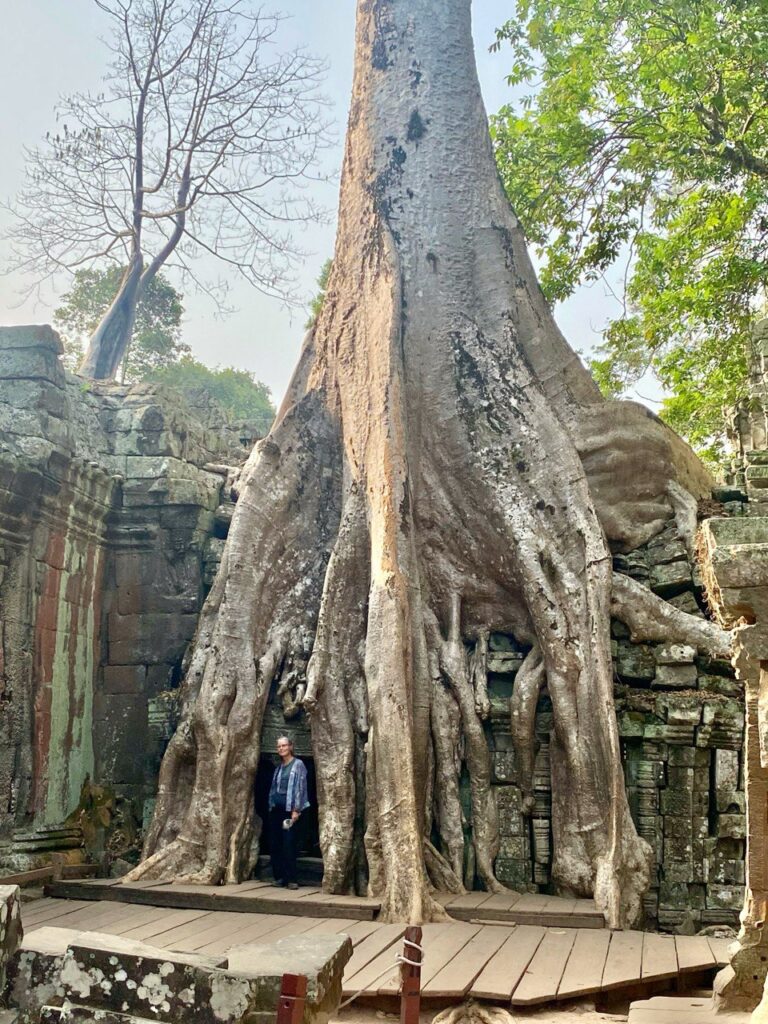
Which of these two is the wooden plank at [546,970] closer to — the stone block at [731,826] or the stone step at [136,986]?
the stone block at [731,826]

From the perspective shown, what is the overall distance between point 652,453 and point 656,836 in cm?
227

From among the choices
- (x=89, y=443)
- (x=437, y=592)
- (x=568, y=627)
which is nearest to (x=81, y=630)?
Result: (x=89, y=443)

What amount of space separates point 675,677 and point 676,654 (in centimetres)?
12

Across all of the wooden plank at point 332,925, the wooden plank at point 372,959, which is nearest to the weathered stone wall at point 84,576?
the wooden plank at point 332,925

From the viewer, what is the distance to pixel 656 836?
5348mm

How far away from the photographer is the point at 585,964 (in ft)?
13.1

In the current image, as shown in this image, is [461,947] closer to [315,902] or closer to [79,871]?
[315,902]

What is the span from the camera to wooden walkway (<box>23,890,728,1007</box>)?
364 centimetres

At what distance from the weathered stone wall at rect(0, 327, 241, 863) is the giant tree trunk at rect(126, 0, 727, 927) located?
0.61 meters

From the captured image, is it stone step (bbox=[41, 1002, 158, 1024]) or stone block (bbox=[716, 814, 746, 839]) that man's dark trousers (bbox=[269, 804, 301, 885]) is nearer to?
stone block (bbox=[716, 814, 746, 839])

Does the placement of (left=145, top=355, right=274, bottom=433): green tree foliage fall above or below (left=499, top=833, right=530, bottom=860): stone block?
above

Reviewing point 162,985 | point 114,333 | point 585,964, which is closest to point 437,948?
point 585,964

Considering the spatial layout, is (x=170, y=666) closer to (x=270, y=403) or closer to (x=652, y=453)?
(x=652, y=453)

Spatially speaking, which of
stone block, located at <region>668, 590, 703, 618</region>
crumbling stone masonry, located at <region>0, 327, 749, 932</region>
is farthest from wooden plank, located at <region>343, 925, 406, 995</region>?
stone block, located at <region>668, 590, 703, 618</region>
